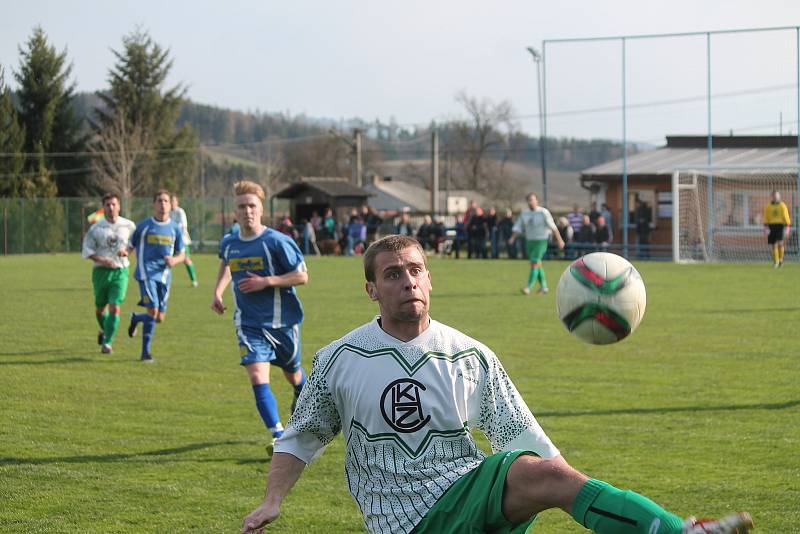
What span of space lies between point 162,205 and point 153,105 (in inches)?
2199

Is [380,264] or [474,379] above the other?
[380,264]

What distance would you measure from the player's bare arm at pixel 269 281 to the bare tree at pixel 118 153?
52.0m

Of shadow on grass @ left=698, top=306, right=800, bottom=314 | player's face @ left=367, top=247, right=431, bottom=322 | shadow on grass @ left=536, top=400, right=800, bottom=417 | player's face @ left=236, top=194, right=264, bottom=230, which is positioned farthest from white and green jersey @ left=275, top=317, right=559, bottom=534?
shadow on grass @ left=698, top=306, right=800, bottom=314

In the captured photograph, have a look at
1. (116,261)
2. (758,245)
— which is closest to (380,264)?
(116,261)

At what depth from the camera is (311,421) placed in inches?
160

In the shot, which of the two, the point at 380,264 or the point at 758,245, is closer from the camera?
the point at 380,264

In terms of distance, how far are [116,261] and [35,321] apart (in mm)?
4416

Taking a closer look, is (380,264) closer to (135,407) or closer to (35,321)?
(135,407)

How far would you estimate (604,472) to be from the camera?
689 cm

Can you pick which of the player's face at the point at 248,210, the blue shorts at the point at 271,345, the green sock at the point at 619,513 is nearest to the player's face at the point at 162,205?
the player's face at the point at 248,210

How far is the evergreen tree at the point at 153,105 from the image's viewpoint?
66938 millimetres

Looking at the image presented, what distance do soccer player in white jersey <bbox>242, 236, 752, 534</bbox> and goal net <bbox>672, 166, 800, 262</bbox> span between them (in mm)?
28928

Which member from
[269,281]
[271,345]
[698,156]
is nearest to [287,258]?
[269,281]

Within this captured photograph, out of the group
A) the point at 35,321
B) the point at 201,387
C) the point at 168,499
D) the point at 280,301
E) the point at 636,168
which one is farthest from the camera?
the point at 636,168
